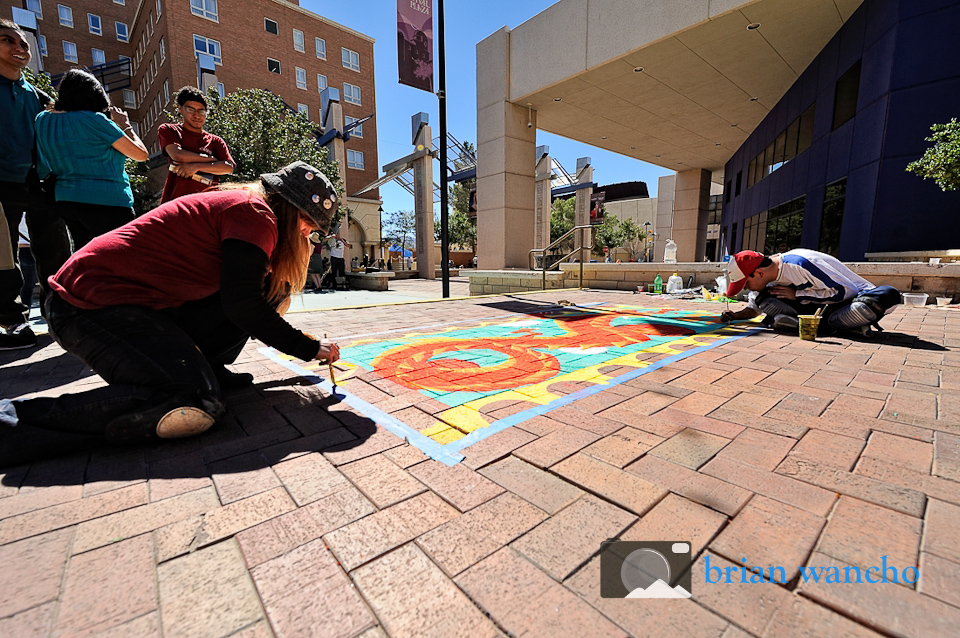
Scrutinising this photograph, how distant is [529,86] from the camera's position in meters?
9.53

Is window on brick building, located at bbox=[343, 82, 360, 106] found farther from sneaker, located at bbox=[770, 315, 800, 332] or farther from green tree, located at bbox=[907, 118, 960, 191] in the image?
sneaker, located at bbox=[770, 315, 800, 332]

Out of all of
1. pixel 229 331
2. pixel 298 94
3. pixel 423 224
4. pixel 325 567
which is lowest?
pixel 325 567

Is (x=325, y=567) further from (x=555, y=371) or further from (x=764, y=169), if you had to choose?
(x=764, y=169)

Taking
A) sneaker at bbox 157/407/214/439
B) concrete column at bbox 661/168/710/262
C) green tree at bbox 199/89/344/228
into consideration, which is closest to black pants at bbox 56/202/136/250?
sneaker at bbox 157/407/214/439

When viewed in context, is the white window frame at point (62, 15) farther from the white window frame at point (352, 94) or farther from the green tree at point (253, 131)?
the green tree at point (253, 131)

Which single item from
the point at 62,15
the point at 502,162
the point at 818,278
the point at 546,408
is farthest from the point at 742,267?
the point at 62,15

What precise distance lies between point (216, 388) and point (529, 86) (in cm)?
994

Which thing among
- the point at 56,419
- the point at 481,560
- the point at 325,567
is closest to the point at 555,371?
the point at 481,560

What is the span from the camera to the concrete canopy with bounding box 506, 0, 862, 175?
24.0 feet

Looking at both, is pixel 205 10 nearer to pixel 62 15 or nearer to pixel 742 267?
pixel 62 15

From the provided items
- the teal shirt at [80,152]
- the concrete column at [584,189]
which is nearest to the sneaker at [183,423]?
the teal shirt at [80,152]

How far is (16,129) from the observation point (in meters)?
2.99

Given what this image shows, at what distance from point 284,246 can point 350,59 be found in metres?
38.2

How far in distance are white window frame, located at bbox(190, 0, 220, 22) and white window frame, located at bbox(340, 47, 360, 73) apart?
8.57 m
